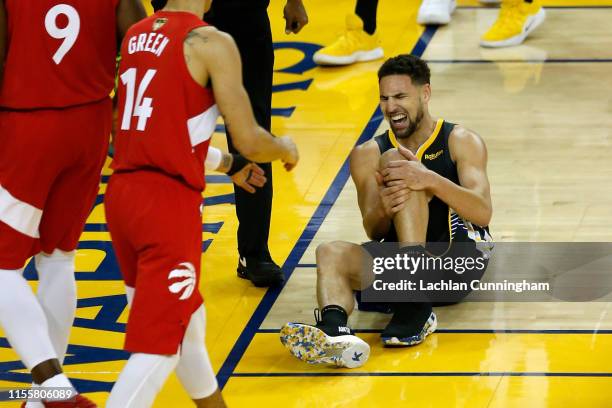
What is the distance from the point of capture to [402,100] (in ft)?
17.2

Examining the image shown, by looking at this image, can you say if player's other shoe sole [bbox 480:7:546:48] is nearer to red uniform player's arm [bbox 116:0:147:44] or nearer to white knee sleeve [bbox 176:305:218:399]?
red uniform player's arm [bbox 116:0:147:44]

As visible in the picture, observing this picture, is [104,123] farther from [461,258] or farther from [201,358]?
[461,258]

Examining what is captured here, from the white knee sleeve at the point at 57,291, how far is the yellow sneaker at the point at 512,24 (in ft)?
18.3

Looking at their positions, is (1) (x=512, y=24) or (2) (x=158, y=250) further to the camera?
(1) (x=512, y=24)

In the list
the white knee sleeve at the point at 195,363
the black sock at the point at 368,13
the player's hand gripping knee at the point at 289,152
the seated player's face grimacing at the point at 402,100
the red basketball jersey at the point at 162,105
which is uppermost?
the red basketball jersey at the point at 162,105

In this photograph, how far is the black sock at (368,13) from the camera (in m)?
9.17

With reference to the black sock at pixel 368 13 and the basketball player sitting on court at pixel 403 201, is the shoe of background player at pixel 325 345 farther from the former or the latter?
the black sock at pixel 368 13

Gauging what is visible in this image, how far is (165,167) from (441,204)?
1.77 meters

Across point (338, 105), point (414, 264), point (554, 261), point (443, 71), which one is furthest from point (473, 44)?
point (414, 264)

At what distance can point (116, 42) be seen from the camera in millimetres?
4266

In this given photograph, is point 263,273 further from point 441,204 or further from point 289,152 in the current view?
point 289,152

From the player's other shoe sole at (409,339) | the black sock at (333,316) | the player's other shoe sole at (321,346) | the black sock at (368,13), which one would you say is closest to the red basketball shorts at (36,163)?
the player's other shoe sole at (321,346)

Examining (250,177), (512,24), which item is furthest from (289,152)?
(512,24)

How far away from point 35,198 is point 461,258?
1974 mm
